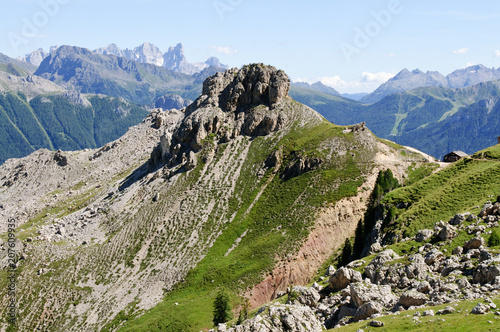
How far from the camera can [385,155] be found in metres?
128

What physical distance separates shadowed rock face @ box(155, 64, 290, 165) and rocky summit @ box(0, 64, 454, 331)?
54 cm

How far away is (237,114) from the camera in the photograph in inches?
6398

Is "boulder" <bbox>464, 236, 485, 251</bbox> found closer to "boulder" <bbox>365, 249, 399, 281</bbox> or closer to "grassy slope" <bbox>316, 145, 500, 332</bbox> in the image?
"grassy slope" <bbox>316, 145, 500, 332</bbox>

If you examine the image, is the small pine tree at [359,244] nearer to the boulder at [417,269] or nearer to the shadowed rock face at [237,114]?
the boulder at [417,269]

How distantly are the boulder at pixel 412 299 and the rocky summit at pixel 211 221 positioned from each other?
29.5 m

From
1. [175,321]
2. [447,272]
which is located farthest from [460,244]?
[175,321]

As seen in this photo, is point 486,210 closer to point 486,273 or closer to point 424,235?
point 424,235

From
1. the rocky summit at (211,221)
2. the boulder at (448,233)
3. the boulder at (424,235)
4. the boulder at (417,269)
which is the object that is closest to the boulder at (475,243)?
the boulder at (448,233)

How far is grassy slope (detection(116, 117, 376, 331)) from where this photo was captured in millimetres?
93562

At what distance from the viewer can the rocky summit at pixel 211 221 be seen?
102 meters

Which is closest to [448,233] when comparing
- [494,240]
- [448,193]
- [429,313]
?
[494,240]

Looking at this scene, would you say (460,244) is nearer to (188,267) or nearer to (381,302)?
(381,302)

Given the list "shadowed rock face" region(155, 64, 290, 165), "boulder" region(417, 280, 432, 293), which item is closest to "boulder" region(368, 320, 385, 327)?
"boulder" region(417, 280, 432, 293)

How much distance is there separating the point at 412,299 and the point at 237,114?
127 meters
